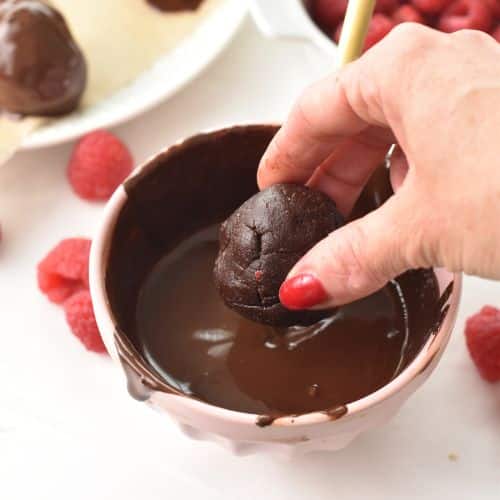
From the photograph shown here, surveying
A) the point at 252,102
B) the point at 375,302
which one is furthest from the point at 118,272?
the point at 252,102

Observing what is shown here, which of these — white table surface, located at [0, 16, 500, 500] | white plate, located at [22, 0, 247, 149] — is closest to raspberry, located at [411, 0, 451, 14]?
white plate, located at [22, 0, 247, 149]

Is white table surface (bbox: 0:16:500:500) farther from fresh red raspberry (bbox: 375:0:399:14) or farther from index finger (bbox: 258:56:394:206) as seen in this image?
fresh red raspberry (bbox: 375:0:399:14)

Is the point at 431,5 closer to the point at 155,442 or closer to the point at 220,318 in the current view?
the point at 220,318

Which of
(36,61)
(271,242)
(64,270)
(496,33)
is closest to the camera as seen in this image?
(271,242)

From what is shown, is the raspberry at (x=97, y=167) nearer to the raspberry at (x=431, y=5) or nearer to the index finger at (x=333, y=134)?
the index finger at (x=333, y=134)

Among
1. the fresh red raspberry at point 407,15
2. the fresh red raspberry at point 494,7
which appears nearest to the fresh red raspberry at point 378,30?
the fresh red raspberry at point 407,15

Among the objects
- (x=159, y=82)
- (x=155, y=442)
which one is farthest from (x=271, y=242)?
(x=159, y=82)

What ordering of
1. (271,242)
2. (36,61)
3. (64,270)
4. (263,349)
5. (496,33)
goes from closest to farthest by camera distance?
(271,242), (263,349), (64,270), (36,61), (496,33)
